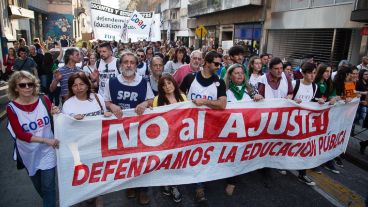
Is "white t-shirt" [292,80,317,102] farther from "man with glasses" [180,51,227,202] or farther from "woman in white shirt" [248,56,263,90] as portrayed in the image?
"man with glasses" [180,51,227,202]

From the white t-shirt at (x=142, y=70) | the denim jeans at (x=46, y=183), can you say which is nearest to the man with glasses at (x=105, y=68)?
the white t-shirt at (x=142, y=70)

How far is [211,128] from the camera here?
367cm

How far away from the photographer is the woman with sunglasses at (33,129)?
2877mm

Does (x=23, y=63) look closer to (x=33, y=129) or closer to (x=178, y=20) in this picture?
(x=33, y=129)

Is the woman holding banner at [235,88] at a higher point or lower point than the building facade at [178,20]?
lower

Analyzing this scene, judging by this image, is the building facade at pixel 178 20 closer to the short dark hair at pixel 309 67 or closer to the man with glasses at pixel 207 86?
the short dark hair at pixel 309 67

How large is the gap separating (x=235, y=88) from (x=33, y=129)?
2.52 meters

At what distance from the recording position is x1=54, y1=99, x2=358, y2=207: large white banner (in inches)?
125

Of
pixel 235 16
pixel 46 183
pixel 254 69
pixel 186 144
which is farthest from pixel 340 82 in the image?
pixel 235 16

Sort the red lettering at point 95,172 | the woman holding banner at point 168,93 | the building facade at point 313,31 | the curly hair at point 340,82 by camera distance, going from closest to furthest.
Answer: the red lettering at point 95,172, the woman holding banner at point 168,93, the curly hair at point 340,82, the building facade at point 313,31

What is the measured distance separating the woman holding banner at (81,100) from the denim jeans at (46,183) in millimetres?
627

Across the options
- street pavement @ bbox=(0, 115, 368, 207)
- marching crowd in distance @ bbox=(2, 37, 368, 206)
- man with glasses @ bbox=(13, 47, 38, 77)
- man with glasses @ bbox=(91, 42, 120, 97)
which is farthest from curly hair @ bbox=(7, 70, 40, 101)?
man with glasses @ bbox=(13, 47, 38, 77)

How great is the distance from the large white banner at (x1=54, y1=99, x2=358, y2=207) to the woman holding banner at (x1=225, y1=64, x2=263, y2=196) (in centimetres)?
30

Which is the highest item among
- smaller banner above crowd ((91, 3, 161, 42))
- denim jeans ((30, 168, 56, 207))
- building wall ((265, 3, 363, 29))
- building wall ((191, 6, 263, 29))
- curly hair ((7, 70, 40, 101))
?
building wall ((191, 6, 263, 29))
